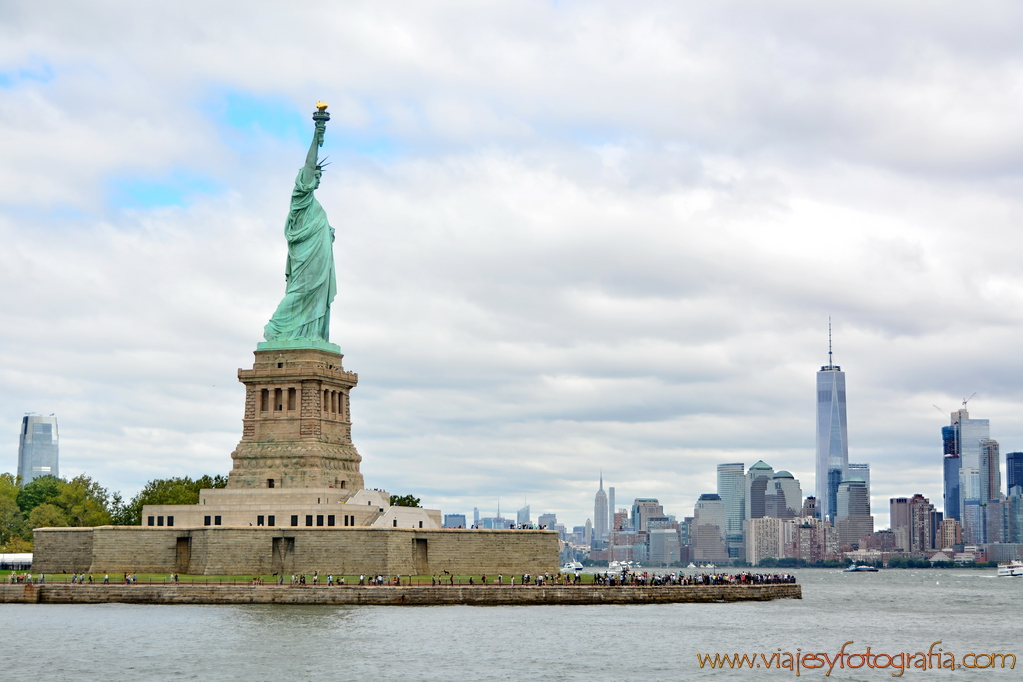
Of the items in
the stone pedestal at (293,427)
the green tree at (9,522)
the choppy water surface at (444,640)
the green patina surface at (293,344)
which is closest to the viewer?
the choppy water surface at (444,640)

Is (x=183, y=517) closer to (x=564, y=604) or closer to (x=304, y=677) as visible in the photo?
(x=564, y=604)

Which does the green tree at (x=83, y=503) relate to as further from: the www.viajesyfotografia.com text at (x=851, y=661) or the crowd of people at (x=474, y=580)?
the www.viajesyfotografia.com text at (x=851, y=661)

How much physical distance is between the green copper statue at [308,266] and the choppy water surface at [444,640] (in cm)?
3048

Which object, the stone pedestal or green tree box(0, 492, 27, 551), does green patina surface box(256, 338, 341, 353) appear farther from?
green tree box(0, 492, 27, 551)

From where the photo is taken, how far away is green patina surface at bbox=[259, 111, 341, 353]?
383 feet

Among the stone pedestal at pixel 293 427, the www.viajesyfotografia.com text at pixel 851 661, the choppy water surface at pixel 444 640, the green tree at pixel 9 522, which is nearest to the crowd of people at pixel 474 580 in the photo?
the choppy water surface at pixel 444 640

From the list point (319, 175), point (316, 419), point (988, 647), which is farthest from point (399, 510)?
point (988, 647)

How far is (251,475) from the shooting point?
112250 mm

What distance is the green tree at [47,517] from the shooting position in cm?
13775

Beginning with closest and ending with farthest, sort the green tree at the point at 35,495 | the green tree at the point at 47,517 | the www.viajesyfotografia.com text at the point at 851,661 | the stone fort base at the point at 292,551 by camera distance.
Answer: the www.viajesyfotografia.com text at the point at 851,661
the stone fort base at the point at 292,551
the green tree at the point at 47,517
the green tree at the point at 35,495

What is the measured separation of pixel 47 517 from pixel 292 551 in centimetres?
4608

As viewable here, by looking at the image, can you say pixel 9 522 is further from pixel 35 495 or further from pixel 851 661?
pixel 851 661

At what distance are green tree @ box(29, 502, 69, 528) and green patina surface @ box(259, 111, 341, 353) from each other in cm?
3741

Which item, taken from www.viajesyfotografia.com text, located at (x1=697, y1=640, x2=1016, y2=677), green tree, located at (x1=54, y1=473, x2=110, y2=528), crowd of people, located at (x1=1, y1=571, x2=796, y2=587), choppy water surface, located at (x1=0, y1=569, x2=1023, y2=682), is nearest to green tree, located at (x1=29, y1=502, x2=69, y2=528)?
green tree, located at (x1=54, y1=473, x2=110, y2=528)
